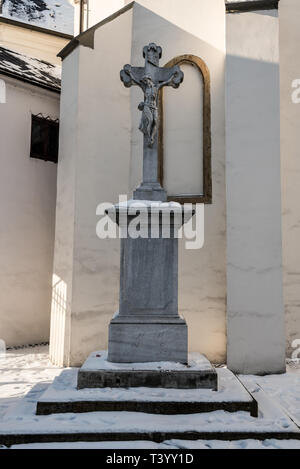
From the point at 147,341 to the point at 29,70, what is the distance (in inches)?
325

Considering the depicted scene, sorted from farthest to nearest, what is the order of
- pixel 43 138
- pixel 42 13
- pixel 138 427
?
pixel 42 13, pixel 43 138, pixel 138 427

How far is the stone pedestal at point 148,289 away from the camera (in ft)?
14.3

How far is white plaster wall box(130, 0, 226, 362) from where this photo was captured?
7301 mm

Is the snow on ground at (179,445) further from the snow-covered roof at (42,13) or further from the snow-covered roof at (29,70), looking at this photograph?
the snow-covered roof at (42,13)

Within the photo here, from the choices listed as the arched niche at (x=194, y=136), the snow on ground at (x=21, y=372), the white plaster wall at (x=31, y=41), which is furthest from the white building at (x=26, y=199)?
the white plaster wall at (x=31, y=41)

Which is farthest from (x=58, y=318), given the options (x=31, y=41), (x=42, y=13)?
(x=42, y=13)

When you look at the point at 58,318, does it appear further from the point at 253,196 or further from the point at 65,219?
the point at 253,196

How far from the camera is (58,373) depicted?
257 inches

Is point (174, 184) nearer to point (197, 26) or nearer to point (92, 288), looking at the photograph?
point (92, 288)

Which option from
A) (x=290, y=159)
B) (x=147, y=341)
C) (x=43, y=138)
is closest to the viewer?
(x=147, y=341)

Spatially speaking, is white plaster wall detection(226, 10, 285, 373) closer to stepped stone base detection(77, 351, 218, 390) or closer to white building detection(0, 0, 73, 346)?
stepped stone base detection(77, 351, 218, 390)

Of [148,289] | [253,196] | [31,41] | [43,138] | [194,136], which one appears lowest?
[148,289]

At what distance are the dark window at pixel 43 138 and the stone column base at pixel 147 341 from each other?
615 cm

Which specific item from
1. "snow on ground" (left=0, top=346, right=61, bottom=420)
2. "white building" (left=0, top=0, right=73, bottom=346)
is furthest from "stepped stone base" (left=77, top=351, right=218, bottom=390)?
"white building" (left=0, top=0, right=73, bottom=346)
